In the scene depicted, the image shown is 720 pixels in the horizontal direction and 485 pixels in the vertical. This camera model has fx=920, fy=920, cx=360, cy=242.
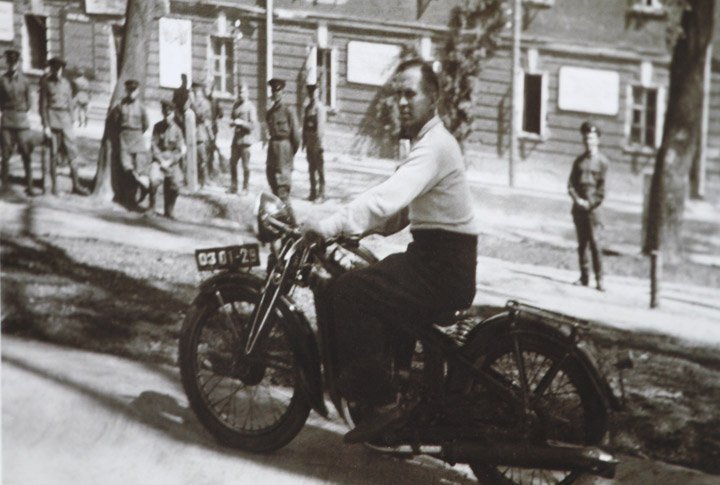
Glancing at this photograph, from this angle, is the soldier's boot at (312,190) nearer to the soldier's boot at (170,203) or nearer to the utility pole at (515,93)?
the soldier's boot at (170,203)

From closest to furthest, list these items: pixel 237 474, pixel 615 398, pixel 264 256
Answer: pixel 615 398 → pixel 237 474 → pixel 264 256

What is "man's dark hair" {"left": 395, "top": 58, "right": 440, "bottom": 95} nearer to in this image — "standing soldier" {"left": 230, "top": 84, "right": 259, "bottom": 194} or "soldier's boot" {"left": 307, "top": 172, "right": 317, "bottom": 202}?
"soldier's boot" {"left": 307, "top": 172, "right": 317, "bottom": 202}

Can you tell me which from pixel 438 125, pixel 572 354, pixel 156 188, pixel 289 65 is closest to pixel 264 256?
pixel 156 188

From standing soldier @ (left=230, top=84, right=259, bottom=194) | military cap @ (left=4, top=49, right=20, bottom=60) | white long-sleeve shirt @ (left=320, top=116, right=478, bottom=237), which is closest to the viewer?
white long-sleeve shirt @ (left=320, top=116, right=478, bottom=237)

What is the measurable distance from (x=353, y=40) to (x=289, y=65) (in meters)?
0.32

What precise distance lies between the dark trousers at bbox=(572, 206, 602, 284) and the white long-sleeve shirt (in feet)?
2.42

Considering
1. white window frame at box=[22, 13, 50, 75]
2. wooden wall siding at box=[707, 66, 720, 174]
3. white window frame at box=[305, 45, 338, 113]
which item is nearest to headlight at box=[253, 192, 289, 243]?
white window frame at box=[305, 45, 338, 113]

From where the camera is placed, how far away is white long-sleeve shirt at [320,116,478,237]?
11.3ft

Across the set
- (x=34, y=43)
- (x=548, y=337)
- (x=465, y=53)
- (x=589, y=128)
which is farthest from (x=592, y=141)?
(x=34, y=43)

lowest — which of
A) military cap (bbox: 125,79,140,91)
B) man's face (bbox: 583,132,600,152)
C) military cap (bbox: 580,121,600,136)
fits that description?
man's face (bbox: 583,132,600,152)

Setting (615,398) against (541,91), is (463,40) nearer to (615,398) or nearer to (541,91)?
(541,91)

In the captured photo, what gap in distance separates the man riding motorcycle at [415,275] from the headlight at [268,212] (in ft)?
0.95

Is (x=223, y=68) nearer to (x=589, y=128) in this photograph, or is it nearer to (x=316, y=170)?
(x=316, y=170)

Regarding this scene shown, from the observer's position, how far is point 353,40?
4.27m
